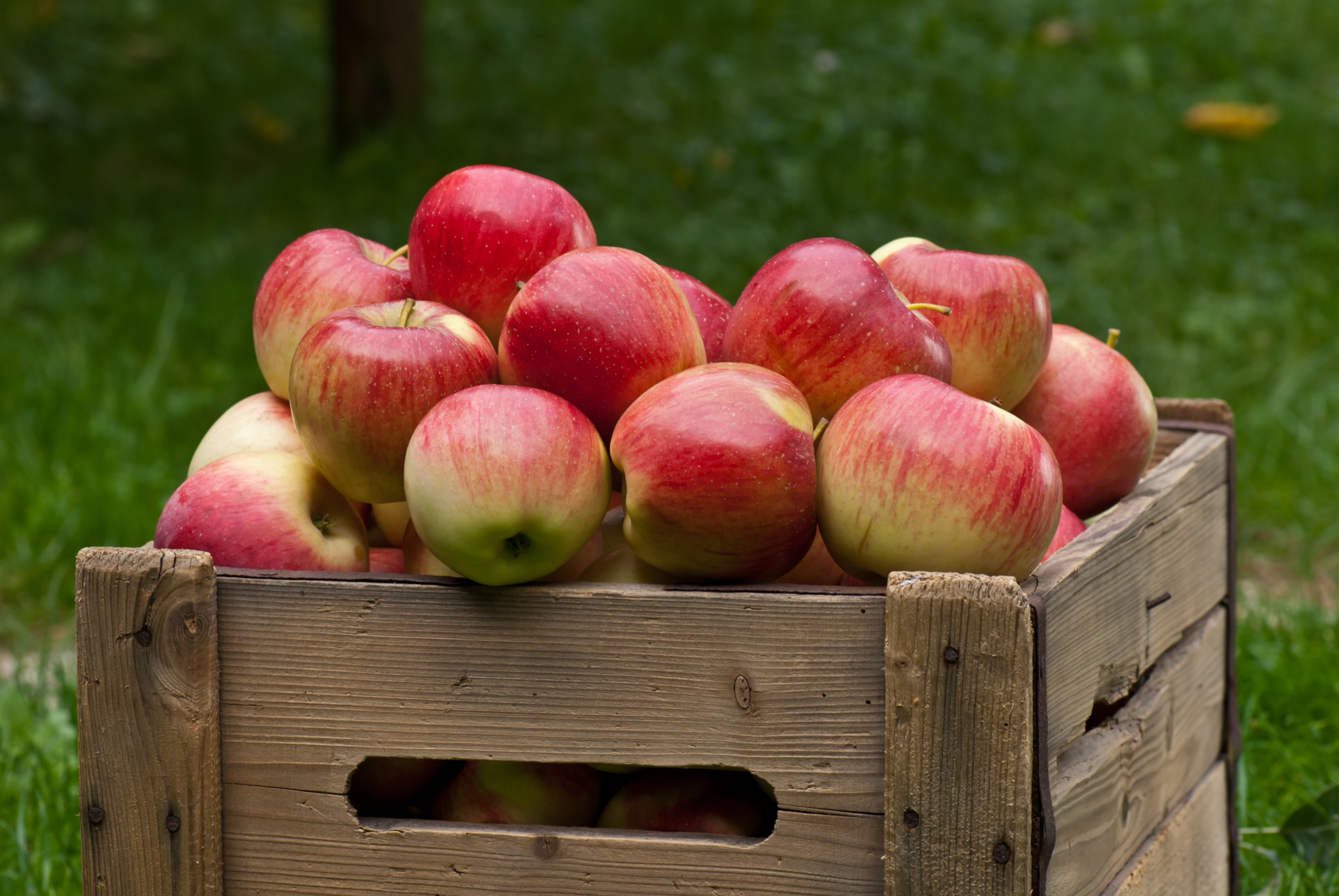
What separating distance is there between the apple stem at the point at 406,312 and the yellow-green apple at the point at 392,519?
22 centimetres

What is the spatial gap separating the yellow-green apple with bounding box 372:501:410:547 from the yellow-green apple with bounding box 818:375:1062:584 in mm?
505

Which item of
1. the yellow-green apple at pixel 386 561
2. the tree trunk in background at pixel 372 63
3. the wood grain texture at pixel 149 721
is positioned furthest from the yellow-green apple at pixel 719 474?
the tree trunk in background at pixel 372 63

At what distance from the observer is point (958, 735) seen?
3.63 ft

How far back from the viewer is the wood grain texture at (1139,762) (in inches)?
47.9

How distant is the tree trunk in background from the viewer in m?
5.30

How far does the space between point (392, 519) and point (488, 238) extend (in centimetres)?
34

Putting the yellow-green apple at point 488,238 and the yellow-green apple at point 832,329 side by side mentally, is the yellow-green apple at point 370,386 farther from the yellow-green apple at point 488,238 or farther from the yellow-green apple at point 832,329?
the yellow-green apple at point 832,329

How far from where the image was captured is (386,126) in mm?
5516

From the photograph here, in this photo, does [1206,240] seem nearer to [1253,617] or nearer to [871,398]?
[1253,617]

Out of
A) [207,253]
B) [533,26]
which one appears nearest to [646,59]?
[533,26]

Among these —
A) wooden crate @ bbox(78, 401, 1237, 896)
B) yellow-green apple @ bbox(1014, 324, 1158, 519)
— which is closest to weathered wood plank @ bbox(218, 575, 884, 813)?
wooden crate @ bbox(78, 401, 1237, 896)

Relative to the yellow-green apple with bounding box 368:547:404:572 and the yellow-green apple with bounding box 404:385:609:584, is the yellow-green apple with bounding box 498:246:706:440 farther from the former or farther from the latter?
the yellow-green apple with bounding box 368:547:404:572

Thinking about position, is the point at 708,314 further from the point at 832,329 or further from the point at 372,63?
the point at 372,63

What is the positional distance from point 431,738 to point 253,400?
0.57 metres
